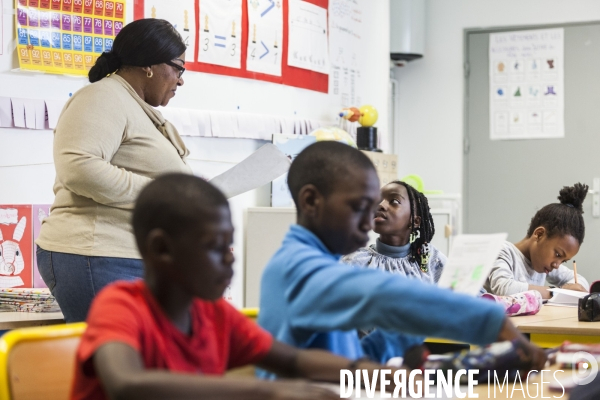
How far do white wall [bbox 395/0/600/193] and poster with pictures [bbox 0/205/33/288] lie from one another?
398 centimetres

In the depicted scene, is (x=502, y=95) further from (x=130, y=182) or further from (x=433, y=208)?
(x=130, y=182)

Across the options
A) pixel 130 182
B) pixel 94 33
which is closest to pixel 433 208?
pixel 94 33

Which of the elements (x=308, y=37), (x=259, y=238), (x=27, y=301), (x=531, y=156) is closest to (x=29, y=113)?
(x=27, y=301)

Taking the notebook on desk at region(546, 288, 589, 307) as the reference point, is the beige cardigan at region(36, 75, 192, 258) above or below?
above

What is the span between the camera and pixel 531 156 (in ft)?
20.2

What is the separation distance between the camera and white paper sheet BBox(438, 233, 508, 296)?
1.26 metres

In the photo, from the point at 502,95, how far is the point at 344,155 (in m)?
5.17

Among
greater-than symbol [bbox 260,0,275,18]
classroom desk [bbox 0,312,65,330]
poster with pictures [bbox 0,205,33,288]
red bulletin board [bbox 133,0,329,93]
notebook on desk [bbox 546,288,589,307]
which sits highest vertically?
greater-than symbol [bbox 260,0,275,18]

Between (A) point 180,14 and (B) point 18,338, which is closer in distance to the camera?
(B) point 18,338

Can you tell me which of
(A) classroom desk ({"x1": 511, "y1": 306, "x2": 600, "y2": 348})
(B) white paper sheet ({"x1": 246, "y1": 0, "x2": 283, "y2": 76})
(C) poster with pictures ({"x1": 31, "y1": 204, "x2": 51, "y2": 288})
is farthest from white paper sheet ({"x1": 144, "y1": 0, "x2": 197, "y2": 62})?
(A) classroom desk ({"x1": 511, "y1": 306, "x2": 600, "y2": 348})

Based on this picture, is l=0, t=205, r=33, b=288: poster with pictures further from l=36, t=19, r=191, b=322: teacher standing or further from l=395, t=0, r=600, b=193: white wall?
l=395, t=0, r=600, b=193: white wall

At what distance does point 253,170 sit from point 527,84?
4449mm

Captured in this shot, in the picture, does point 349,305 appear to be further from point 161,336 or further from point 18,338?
point 18,338

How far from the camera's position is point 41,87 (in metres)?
3.21
